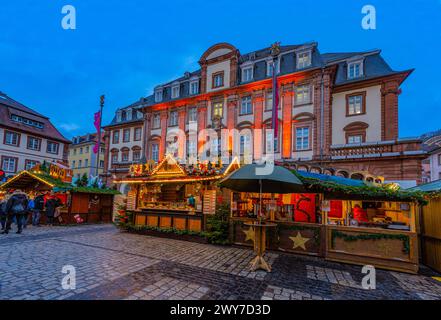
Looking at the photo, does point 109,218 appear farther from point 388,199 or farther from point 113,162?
point 388,199

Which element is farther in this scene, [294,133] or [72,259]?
[294,133]

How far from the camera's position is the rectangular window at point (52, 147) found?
1305 inches

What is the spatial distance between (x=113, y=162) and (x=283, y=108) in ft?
77.4

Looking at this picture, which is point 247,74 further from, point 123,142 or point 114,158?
point 114,158

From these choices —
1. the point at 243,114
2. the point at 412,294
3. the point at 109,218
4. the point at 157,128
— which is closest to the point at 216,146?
the point at 243,114

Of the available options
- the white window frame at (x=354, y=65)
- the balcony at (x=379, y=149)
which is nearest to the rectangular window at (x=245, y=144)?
the balcony at (x=379, y=149)

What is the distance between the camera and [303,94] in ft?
63.3

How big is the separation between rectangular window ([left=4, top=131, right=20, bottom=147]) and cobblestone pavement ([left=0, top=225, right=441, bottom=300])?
94.6 feet

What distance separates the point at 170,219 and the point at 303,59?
1836 cm

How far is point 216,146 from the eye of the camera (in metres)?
21.9

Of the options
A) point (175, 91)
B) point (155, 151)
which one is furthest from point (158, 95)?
point (155, 151)

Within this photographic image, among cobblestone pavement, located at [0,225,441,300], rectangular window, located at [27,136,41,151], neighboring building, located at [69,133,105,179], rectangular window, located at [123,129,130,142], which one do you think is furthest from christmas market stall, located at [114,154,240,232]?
neighboring building, located at [69,133,105,179]

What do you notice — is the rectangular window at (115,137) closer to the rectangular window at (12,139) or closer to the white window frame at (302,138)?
the rectangular window at (12,139)
